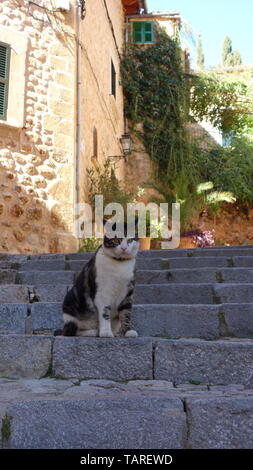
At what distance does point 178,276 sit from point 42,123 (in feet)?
14.3

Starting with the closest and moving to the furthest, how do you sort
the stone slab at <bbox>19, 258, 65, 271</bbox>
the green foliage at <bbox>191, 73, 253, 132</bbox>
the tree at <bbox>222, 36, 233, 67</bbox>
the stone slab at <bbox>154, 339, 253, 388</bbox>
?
the stone slab at <bbox>154, 339, 253, 388</bbox> < the stone slab at <bbox>19, 258, 65, 271</bbox> < the green foliage at <bbox>191, 73, 253, 132</bbox> < the tree at <bbox>222, 36, 233, 67</bbox>

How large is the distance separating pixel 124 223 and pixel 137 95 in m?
10.5

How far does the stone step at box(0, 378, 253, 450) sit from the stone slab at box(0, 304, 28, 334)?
1.39 m

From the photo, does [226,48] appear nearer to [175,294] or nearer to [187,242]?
[187,242]

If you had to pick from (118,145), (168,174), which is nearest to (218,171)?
(168,174)

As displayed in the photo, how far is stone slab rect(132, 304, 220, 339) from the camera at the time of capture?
306 centimetres

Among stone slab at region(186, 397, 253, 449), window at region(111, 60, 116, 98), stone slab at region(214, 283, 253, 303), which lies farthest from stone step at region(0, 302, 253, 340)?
window at region(111, 60, 116, 98)

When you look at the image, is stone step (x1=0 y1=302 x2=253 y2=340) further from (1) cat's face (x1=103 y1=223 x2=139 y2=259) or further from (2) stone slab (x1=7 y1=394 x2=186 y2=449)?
(2) stone slab (x1=7 y1=394 x2=186 y2=449)

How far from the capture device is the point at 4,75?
717cm

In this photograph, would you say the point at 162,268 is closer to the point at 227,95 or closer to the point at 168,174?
the point at 168,174

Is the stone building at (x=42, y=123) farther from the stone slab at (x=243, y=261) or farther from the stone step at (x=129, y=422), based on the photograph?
the stone step at (x=129, y=422)

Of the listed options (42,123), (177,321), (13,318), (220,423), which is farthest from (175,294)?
(42,123)

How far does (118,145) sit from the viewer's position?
12070mm
